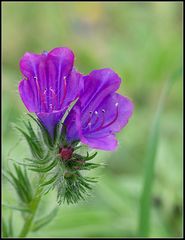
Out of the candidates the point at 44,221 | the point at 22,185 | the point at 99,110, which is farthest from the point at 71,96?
the point at 44,221

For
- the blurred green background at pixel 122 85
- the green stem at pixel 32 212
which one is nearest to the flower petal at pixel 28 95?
the green stem at pixel 32 212

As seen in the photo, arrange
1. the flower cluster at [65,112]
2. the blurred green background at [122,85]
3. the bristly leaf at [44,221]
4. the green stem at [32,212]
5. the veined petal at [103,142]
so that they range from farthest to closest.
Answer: the blurred green background at [122,85] < the bristly leaf at [44,221] < the green stem at [32,212] < the flower cluster at [65,112] < the veined petal at [103,142]

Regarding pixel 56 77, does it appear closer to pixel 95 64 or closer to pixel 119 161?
pixel 119 161

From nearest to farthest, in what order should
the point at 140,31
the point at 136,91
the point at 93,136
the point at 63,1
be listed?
the point at 93,136 → the point at 136,91 → the point at 140,31 → the point at 63,1

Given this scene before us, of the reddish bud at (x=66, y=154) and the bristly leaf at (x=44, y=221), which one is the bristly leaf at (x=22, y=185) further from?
the reddish bud at (x=66, y=154)

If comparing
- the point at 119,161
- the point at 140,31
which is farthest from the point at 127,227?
the point at 140,31

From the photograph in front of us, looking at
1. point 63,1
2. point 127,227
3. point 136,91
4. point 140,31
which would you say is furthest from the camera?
point 63,1

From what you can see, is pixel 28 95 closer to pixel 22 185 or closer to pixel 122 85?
pixel 22 185

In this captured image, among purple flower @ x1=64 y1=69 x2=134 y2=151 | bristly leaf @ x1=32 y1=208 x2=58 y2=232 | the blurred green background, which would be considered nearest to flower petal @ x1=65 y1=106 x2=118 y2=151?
purple flower @ x1=64 y1=69 x2=134 y2=151
